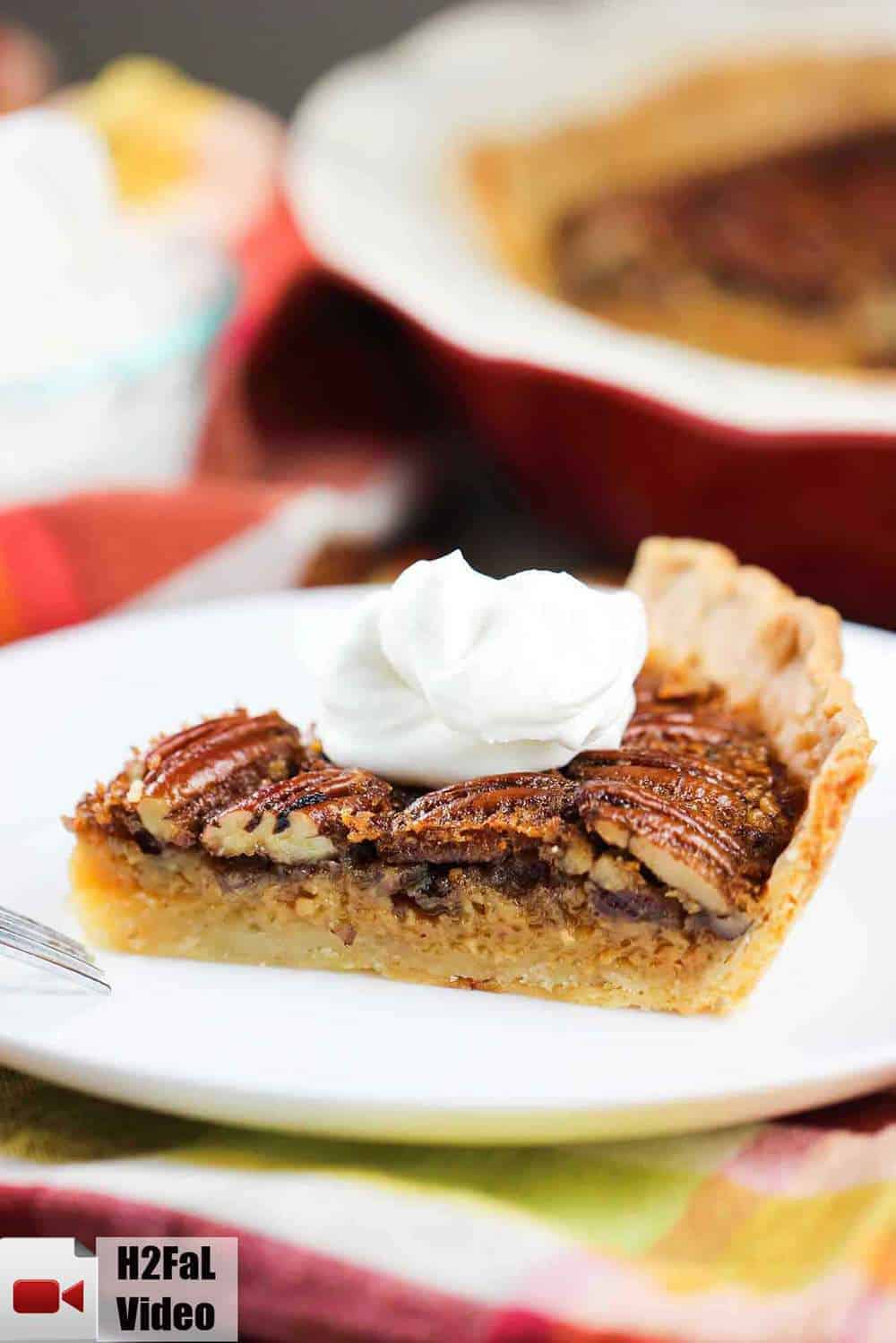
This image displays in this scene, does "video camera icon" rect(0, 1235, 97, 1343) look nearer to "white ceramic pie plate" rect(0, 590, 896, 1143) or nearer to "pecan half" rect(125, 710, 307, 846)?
"white ceramic pie plate" rect(0, 590, 896, 1143)

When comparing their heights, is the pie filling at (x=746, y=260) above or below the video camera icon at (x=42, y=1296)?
above

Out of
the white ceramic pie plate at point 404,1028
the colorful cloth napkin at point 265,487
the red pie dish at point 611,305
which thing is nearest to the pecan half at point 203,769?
the white ceramic pie plate at point 404,1028

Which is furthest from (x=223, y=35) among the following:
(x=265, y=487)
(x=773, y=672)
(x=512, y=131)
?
(x=773, y=672)

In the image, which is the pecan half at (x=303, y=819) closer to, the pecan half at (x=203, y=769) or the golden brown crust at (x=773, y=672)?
the pecan half at (x=203, y=769)

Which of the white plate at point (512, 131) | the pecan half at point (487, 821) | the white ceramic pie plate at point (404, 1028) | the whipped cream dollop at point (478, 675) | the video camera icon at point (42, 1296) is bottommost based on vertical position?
the video camera icon at point (42, 1296)

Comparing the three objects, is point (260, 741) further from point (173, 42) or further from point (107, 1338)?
point (173, 42)

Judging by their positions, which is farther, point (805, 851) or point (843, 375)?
point (843, 375)

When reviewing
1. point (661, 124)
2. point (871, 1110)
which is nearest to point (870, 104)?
point (661, 124)
